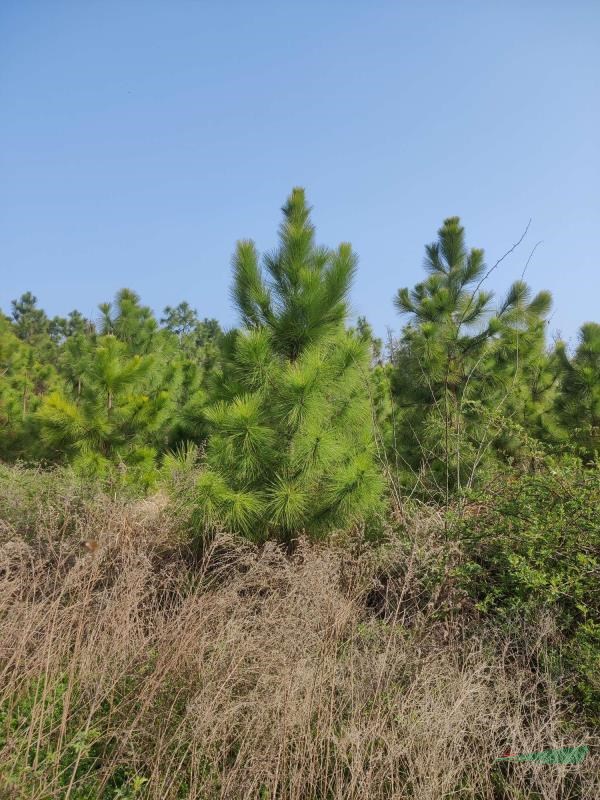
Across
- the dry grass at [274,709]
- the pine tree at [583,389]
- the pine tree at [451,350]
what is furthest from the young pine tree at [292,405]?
the pine tree at [583,389]

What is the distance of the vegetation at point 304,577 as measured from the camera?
7.61ft

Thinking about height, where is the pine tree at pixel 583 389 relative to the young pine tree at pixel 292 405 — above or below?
above

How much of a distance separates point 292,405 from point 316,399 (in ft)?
0.65

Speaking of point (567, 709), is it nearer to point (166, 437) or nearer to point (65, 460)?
point (65, 460)

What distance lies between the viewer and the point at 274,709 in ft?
7.82

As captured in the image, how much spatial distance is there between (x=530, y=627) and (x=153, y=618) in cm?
215

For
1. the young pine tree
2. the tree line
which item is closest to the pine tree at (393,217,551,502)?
the tree line

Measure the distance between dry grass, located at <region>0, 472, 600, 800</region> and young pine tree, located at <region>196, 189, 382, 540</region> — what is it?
0.99 metres

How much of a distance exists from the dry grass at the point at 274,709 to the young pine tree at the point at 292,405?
0.99 meters

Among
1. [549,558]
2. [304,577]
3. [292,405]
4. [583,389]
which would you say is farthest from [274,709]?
[583,389]

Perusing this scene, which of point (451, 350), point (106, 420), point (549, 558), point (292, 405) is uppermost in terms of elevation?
point (451, 350)
